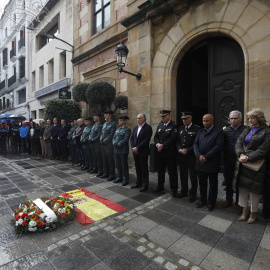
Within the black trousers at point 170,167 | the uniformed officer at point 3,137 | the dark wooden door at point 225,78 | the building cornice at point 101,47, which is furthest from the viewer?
the uniformed officer at point 3,137

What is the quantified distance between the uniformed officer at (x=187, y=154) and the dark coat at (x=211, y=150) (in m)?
0.32

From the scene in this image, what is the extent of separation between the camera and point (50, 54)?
15.1 m

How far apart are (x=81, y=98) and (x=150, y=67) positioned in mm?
3639

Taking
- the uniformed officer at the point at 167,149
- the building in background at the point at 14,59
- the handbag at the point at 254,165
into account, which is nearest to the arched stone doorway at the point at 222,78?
the uniformed officer at the point at 167,149

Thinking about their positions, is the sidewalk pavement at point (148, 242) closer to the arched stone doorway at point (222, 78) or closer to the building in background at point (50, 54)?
the arched stone doorway at point (222, 78)

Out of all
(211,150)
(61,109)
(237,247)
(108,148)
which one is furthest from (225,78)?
(61,109)

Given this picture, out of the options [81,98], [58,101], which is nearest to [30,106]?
[58,101]

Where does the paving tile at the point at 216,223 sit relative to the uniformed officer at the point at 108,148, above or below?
below

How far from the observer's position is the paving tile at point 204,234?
8.46 feet

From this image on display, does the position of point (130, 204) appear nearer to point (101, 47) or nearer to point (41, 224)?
point (41, 224)

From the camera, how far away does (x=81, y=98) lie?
348 inches

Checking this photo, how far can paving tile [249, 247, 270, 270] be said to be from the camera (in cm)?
210

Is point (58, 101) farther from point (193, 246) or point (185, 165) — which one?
point (193, 246)

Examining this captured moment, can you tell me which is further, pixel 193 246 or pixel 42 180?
pixel 42 180
